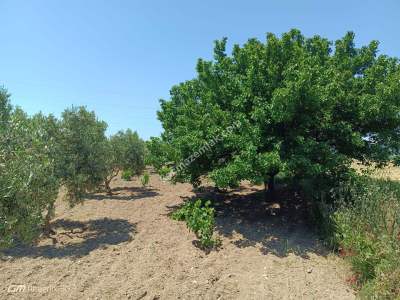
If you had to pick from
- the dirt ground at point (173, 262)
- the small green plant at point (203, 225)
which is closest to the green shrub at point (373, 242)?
the dirt ground at point (173, 262)

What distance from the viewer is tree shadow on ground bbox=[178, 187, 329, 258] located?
8734mm

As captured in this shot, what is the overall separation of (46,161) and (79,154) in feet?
15.5

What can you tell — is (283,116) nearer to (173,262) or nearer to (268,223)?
(268,223)

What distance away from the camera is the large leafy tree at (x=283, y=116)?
881 cm

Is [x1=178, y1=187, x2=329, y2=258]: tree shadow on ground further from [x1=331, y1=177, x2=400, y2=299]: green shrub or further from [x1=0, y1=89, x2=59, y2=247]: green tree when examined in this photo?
[x1=0, y1=89, x2=59, y2=247]: green tree

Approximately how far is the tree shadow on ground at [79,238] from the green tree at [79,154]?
93 cm

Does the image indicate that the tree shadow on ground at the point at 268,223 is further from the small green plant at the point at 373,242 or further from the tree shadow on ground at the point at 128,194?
the tree shadow on ground at the point at 128,194

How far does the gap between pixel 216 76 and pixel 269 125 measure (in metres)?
2.66

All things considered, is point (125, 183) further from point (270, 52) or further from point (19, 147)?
point (19, 147)

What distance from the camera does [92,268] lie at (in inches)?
299

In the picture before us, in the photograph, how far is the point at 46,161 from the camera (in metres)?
6.35

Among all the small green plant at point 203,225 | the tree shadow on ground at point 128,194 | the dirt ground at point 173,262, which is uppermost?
the tree shadow on ground at point 128,194

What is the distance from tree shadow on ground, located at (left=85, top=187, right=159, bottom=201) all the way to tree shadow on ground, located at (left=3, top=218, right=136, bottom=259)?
367cm

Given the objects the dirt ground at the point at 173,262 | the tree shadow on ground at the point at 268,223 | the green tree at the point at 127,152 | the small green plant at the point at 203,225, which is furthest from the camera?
the green tree at the point at 127,152
